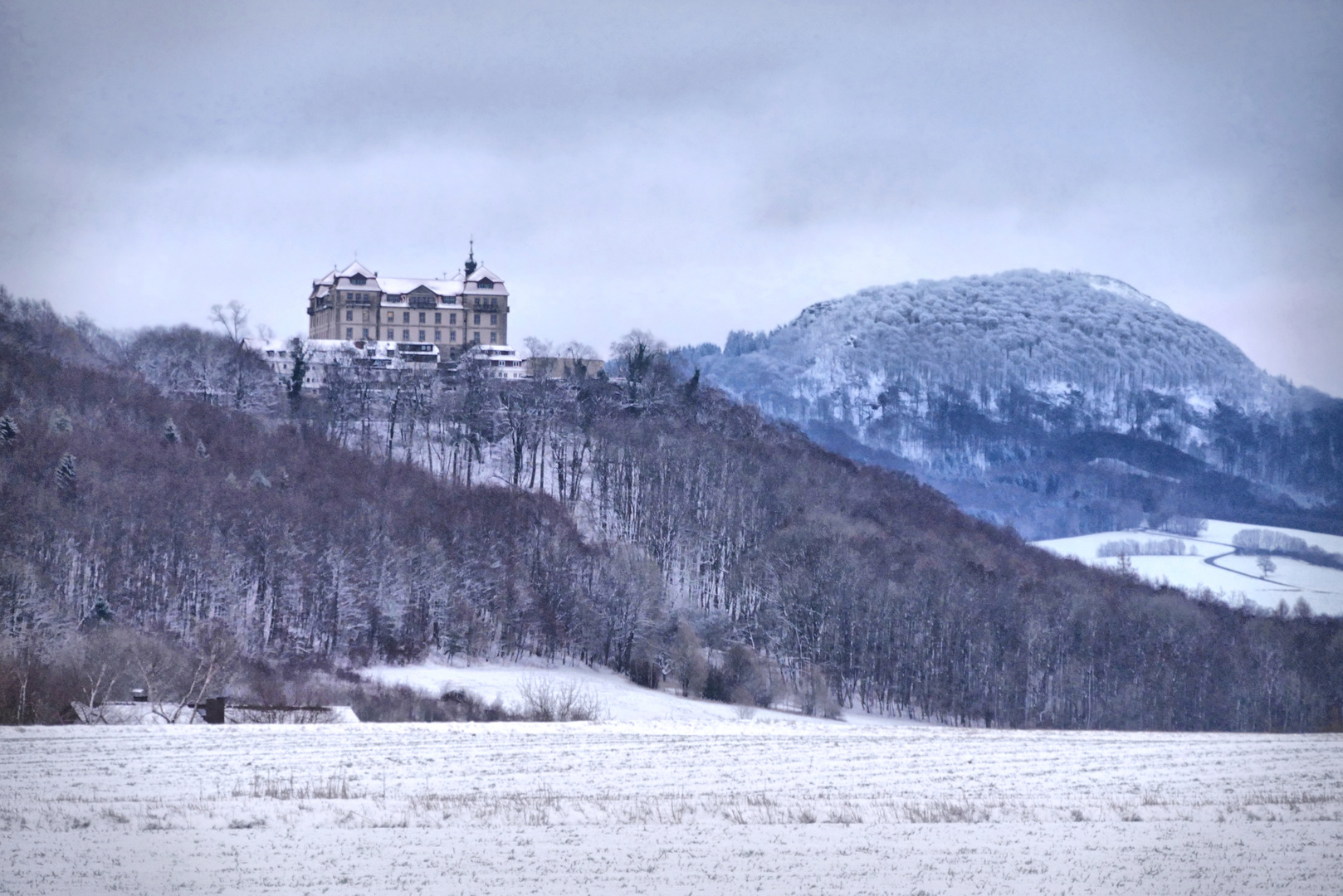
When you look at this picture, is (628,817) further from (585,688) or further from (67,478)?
(67,478)

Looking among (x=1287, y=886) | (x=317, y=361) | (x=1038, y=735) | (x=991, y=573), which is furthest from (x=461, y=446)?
(x=1287, y=886)

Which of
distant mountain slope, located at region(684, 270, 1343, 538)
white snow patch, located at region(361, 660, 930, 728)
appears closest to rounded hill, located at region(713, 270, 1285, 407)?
distant mountain slope, located at region(684, 270, 1343, 538)

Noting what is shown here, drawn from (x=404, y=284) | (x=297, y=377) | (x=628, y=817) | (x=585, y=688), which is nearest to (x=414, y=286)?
(x=404, y=284)

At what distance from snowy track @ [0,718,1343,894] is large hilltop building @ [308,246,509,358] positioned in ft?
254

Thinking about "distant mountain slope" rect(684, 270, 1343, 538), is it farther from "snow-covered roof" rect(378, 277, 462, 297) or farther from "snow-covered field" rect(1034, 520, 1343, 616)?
"snow-covered roof" rect(378, 277, 462, 297)

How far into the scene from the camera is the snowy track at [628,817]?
21.4 metres

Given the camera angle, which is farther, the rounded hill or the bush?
the rounded hill

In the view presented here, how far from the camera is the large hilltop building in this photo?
364 ft

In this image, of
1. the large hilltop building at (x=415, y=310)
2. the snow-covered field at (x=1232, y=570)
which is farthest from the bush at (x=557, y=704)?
the large hilltop building at (x=415, y=310)

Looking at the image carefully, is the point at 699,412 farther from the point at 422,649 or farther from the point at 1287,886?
the point at 1287,886

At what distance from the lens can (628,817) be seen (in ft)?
80.9

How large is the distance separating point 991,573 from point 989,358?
253 feet

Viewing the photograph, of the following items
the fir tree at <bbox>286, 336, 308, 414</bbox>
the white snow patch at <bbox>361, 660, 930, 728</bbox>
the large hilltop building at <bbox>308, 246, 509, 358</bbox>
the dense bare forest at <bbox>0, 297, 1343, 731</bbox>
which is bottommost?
the white snow patch at <bbox>361, 660, 930, 728</bbox>

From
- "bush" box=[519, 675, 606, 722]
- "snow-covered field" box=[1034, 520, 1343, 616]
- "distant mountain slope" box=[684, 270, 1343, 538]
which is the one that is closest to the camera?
"bush" box=[519, 675, 606, 722]
